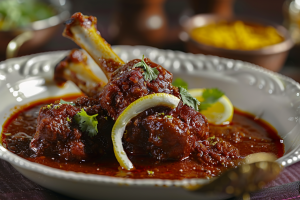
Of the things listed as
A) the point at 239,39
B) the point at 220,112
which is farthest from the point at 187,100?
the point at 239,39

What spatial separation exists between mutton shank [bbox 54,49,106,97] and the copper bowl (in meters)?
1.46

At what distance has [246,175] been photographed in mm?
2312

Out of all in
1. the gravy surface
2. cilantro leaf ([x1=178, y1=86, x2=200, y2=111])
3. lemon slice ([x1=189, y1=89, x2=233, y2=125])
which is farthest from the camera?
lemon slice ([x1=189, y1=89, x2=233, y2=125])

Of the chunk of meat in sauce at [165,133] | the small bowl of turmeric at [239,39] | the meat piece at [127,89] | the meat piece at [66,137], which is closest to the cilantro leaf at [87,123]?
the meat piece at [66,137]

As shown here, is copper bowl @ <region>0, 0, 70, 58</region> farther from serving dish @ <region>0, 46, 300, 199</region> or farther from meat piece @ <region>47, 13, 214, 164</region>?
meat piece @ <region>47, 13, 214, 164</region>

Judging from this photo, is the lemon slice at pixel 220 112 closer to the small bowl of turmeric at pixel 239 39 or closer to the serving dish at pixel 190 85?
the serving dish at pixel 190 85

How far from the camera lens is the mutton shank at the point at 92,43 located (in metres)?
3.26

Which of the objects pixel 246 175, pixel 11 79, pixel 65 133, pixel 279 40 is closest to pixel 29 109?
pixel 11 79

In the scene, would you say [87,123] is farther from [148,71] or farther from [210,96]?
[210,96]

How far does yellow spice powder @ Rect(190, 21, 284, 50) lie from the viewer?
5410 mm

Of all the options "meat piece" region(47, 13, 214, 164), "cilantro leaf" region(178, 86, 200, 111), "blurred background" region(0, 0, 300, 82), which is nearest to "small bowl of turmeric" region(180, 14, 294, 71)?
"blurred background" region(0, 0, 300, 82)

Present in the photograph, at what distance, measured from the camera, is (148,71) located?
292 centimetres

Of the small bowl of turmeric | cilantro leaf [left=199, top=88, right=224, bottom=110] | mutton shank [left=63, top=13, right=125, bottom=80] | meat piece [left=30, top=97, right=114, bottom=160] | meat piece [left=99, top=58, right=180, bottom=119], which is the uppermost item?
mutton shank [left=63, top=13, right=125, bottom=80]

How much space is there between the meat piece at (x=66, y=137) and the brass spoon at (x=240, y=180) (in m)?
0.97
